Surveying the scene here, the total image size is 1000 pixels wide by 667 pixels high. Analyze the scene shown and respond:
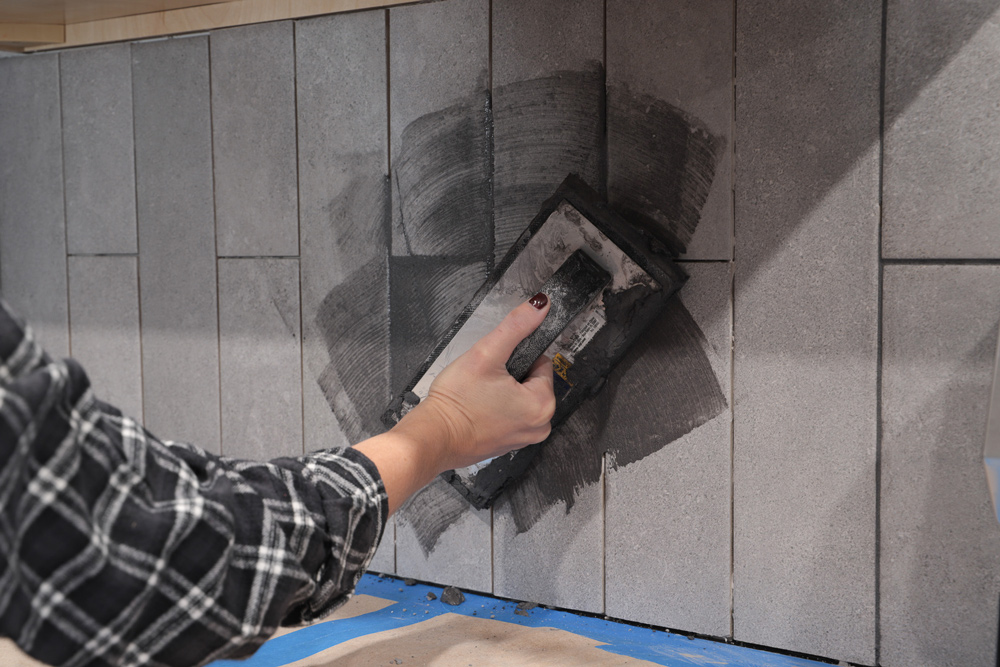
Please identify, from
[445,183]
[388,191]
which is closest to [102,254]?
[388,191]

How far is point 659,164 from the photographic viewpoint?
4.38ft

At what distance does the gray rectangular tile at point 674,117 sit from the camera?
1.29 meters

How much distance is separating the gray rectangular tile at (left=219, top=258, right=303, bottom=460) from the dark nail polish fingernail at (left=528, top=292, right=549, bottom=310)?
636 mm

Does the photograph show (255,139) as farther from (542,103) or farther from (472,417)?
(472,417)

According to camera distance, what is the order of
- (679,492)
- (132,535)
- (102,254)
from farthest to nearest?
(102,254)
(679,492)
(132,535)

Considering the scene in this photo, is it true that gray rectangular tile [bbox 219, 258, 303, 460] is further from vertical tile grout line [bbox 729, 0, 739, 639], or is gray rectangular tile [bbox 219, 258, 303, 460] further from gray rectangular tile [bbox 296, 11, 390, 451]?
vertical tile grout line [bbox 729, 0, 739, 639]

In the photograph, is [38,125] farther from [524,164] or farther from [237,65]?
[524,164]

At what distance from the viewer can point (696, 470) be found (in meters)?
1.36

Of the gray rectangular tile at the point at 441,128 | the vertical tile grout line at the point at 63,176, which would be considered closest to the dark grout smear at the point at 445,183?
the gray rectangular tile at the point at 441,128

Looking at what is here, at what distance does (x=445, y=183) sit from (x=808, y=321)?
68cm

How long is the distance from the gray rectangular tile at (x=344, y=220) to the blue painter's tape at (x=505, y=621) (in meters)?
0.35

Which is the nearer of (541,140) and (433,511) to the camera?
(541,140)

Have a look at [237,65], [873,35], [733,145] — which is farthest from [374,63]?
[873,35]

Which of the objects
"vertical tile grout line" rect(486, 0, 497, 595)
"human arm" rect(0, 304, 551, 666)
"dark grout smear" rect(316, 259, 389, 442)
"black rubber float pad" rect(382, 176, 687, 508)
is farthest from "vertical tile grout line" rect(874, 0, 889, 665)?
"dark grout smear" rect(316, 259, 389, 442)
